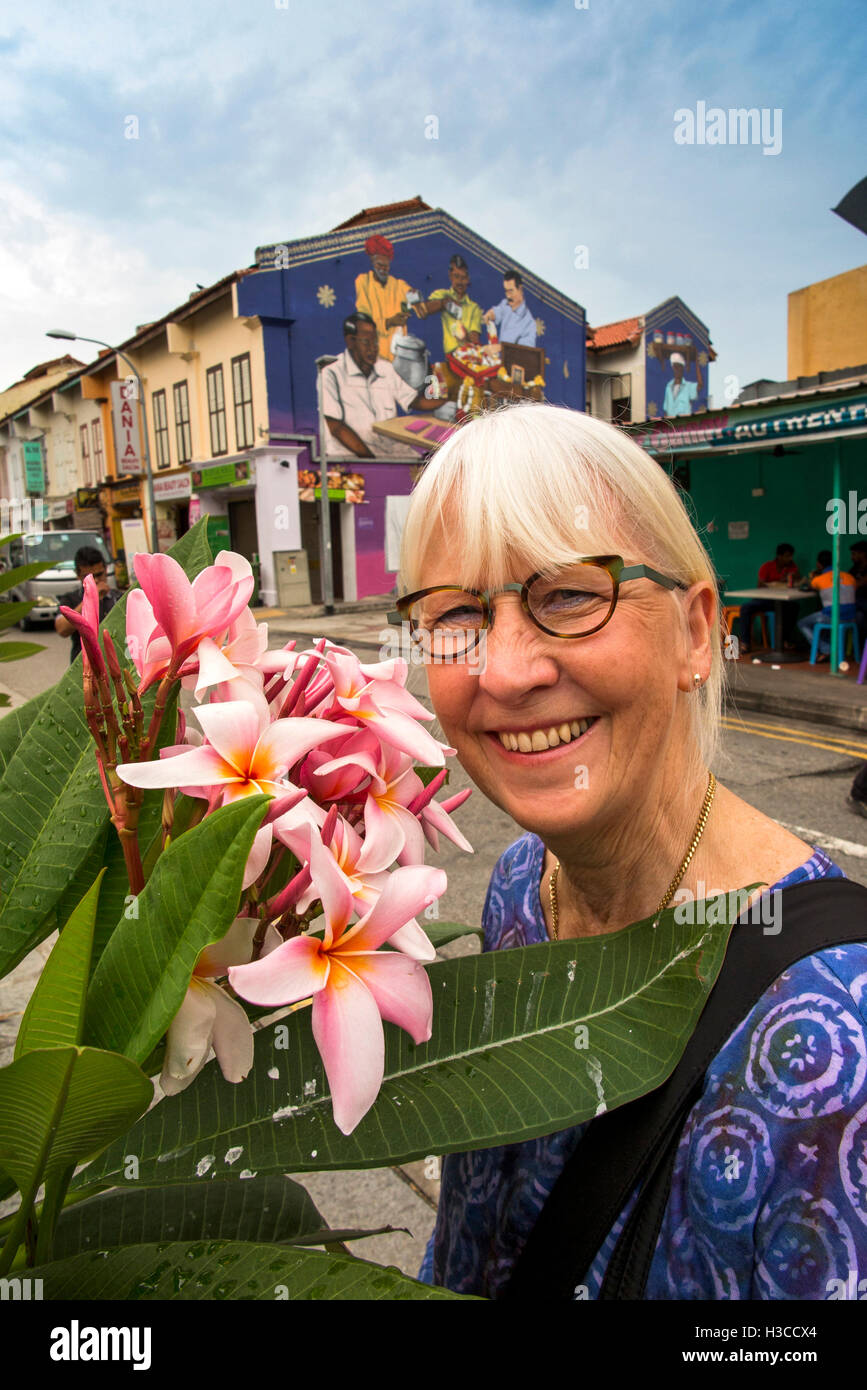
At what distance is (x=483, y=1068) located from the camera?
1.74 ft

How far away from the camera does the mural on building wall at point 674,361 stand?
1064 inches

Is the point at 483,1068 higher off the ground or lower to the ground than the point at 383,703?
lower

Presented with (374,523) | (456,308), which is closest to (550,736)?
(374,523)

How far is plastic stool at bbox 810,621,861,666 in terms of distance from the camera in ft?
34.2

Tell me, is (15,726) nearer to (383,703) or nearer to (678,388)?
(383,703)

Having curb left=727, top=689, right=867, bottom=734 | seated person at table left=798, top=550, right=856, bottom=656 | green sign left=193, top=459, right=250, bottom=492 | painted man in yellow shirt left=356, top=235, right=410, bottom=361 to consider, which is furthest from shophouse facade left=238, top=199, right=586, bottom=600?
curb left=727, top=689, right=867, bottom=734

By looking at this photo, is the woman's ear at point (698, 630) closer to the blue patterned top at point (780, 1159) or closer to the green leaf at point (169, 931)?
the blue patterned top at point (780, 1159)

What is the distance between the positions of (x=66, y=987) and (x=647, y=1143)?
0.70m

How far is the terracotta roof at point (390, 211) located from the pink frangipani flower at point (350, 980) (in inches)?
939

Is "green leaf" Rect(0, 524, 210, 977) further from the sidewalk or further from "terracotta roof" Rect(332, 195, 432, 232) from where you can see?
"terracotta roof" Rect(332, 195, 432, 232)

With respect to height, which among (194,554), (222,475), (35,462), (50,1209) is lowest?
(50,1209)

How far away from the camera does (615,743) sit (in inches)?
39.4

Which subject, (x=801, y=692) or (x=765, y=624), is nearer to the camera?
(x=801, y=692)

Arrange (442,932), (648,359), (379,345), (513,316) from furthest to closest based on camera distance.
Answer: (648,359)
(513,316)
(379,345)
(442,932)
